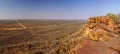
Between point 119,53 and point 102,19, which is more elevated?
point 102,19

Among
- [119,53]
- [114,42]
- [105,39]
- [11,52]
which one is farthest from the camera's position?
[11,52]

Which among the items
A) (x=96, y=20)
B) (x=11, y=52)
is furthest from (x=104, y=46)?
(x=11, y=52)

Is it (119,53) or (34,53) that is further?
(34,53)

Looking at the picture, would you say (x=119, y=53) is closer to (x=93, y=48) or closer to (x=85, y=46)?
(x=93, y=48)

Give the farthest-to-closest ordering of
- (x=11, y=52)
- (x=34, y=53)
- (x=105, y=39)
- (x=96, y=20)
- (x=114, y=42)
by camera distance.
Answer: (x=11, y=52) → (x=34, y=53) → (x=96, y=20) → (x=105, y=39) → (x=114, y=42)

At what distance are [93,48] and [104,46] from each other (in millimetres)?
923

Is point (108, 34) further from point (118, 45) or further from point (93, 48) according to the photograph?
point (93, 48)

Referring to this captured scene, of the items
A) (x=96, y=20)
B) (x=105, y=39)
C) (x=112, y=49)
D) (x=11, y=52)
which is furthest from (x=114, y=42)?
(x=11, y=52)

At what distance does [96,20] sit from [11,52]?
2406 centimetres

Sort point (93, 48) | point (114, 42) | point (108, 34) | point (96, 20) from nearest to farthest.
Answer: point (93, 48) → point (114, 42) → point (108, 34) → point (96, 20)

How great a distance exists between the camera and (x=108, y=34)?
15.5 m

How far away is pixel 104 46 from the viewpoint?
12.1m

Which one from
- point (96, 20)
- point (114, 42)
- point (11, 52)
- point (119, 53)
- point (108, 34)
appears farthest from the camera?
point (11, 52)

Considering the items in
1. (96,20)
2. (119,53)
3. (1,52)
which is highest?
(96,20)
